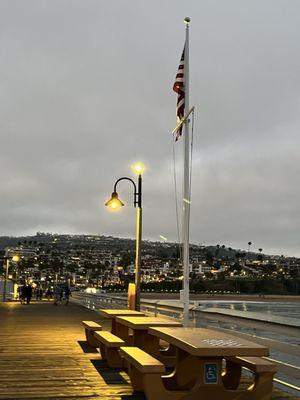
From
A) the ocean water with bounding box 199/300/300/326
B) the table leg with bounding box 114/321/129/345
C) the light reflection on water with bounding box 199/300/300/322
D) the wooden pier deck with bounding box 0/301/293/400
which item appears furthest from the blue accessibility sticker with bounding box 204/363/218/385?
the light reflection on water with bounding box 199/300/300/322

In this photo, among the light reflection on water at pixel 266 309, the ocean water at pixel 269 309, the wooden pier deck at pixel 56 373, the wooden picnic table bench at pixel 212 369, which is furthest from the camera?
the light reflection on water at pixel 266 309

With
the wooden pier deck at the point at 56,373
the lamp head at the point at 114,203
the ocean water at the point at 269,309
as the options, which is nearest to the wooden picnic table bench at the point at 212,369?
the wooden pier deck at the point at 56,373

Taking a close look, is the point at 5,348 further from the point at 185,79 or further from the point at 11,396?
the point at 185,79

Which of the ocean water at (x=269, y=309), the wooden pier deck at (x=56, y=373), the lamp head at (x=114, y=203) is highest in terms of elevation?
the lamp head at (x=114, y=203)

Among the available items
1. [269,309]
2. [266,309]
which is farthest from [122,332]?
[269,309]

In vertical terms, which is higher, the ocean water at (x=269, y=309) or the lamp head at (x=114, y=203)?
the lamp head at (x=114, y=203)

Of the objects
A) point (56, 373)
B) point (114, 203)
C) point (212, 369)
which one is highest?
point (114, 203)

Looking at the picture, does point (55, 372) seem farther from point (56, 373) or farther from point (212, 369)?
point (212, 369)

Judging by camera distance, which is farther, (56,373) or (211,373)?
(56,373)

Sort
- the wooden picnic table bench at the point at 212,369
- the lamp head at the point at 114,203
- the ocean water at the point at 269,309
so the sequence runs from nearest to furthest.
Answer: the wooden picnic table bench at the point at 212,369, the lamp head at the point at 114,203, the ocean water at the point at 269,309

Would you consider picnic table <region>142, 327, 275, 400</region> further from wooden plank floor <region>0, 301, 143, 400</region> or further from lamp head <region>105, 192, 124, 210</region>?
lamp head <region>105, 192, 124, 210</region>

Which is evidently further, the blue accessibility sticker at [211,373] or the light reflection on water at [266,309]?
the light reflection on water at [266,309]

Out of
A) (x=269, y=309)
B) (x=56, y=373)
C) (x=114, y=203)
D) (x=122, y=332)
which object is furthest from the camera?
(x=269, y=309)

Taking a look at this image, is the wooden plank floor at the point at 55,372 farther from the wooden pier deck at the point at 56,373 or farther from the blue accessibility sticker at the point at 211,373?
the blue accessibility sticker at the point at 211,373
